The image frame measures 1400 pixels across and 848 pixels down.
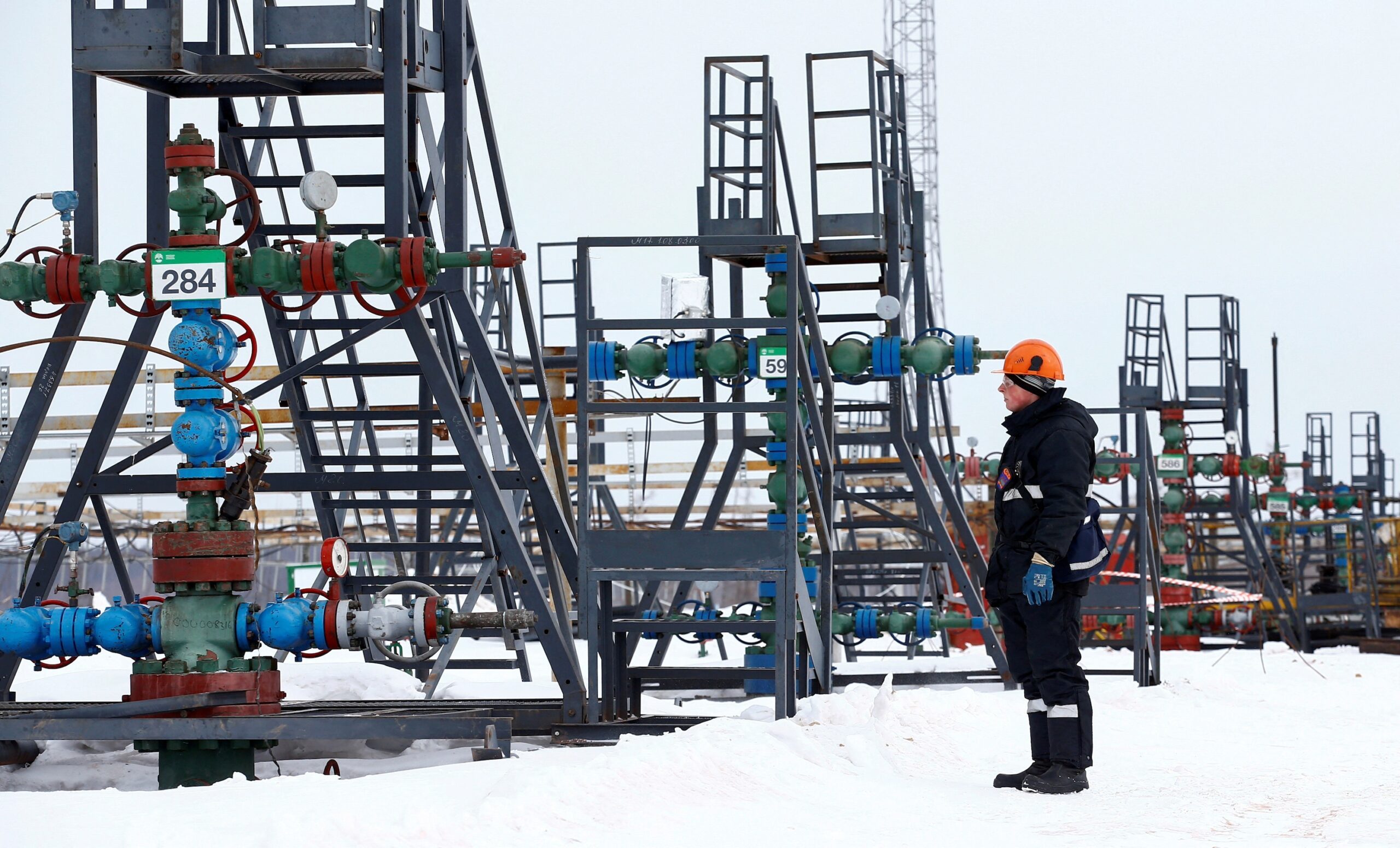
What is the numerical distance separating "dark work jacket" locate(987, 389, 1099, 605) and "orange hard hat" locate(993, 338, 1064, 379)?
7cm

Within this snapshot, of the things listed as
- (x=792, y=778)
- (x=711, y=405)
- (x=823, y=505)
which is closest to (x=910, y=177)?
(x=823, y=505)

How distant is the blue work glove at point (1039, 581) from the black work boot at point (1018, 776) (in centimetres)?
61

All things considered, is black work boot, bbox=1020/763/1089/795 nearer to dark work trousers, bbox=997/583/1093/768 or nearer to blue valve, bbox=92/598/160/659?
dark work trousers, bbox=997/583/1093/768

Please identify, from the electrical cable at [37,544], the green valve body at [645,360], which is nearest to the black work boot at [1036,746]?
the electrical cable at [37,544]

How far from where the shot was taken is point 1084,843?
5.07m

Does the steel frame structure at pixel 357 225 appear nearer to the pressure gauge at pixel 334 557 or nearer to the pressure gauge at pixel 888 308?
the pressure gauge at pixel 334 557

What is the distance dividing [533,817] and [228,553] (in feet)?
8.75

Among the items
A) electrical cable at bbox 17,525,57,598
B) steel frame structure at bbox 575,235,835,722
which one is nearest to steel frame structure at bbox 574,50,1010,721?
steel frame structure at bbox 575,235,835,722

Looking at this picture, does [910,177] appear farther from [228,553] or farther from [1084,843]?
[1084,843]

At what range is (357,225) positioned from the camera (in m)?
9.94

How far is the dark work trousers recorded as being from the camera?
6.33 metres

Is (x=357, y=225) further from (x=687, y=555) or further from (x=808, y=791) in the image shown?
(x=808, y=791)

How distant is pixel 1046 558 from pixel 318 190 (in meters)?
3.59

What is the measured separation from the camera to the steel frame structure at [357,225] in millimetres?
8297
